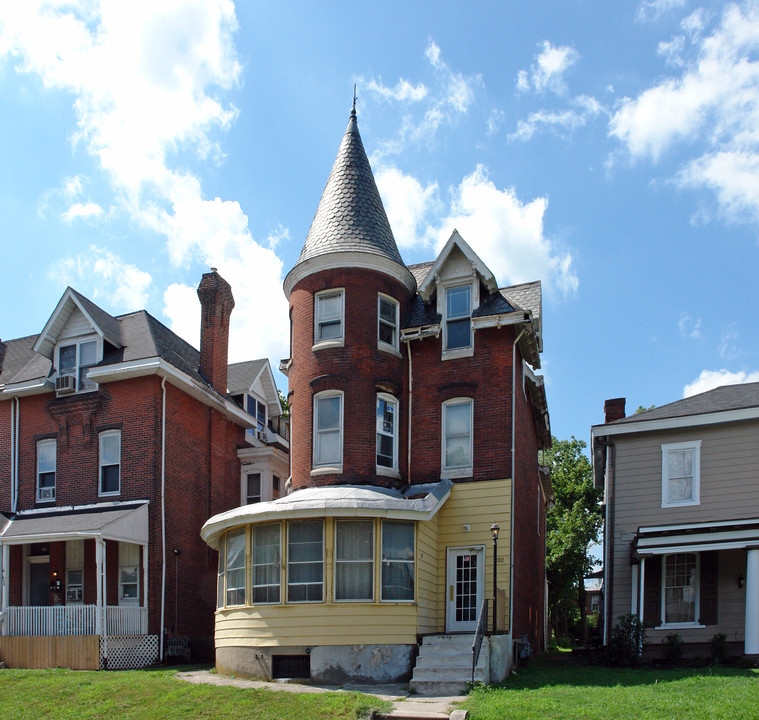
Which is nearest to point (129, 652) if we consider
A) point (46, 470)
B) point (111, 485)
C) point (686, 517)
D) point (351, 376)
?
point (111, 485)

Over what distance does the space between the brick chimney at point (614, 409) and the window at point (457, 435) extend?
6.38 metres

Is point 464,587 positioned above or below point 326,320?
below

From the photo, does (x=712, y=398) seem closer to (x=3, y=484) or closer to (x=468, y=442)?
(x=468, y=442)

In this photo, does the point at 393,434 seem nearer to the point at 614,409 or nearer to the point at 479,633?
the point at 479,633

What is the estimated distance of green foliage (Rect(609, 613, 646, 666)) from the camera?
18594mm

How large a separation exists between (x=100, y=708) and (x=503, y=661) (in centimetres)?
803

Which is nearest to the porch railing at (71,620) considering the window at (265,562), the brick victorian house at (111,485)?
the brick victorian house at (111,485)

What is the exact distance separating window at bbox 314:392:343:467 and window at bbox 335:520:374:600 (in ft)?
8.90

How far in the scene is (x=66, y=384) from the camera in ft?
80.9

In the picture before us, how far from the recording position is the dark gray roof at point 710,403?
20.4 metres

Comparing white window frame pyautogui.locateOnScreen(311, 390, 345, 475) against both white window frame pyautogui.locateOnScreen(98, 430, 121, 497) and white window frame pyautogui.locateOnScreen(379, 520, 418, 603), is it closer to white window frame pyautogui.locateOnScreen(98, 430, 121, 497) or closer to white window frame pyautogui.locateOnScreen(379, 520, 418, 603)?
white window frame pyautogui.locateOnScreen(379, 520, 418, 603)

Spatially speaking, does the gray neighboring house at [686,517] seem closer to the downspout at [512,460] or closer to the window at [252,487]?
the downspout at [512,460]

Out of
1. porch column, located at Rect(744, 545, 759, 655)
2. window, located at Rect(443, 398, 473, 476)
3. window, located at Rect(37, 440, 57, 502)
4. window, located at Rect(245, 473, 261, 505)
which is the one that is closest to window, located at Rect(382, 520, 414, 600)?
window, located at Rect(443, 398, 473, 476)

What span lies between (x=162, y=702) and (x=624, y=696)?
8.07 m
